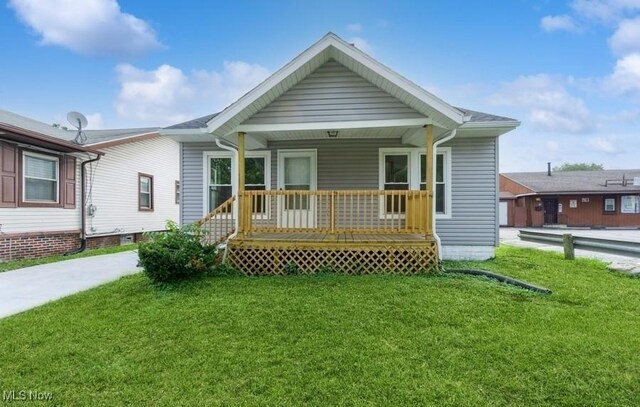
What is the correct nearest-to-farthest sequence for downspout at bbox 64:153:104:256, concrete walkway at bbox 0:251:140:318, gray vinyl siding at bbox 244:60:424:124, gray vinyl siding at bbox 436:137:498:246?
concrete walkway at bbox 0:251:140:318 → gray vinyl siding at bbox 244:60:424:124 → gray vinyl siding at bbox 436:137:498:246 → downspout at bbox 64:153:104:256

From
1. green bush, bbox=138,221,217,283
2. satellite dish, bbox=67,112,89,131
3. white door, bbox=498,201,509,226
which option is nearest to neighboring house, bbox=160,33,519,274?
green bush, bbox=138,221,217,283

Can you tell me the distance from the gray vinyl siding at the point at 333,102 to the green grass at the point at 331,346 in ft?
10.7

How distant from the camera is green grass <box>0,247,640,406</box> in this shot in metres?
2.69

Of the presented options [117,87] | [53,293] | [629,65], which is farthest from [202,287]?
[629,65]

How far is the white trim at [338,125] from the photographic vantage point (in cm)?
650

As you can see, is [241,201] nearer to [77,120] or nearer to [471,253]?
[471,253]

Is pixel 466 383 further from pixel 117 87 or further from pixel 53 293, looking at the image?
pixel 117 87

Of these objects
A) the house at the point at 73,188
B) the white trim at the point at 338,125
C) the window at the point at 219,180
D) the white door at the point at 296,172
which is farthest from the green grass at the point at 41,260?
the white trim at the point at 338,125

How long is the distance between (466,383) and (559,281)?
4.54 meters

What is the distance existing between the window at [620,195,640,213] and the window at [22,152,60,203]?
33.4 meters

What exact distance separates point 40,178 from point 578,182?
108 ft

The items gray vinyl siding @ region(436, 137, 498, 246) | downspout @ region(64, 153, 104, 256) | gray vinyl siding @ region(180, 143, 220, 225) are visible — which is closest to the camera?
gray vinyl siding @ region(436, 137, 498, 246)

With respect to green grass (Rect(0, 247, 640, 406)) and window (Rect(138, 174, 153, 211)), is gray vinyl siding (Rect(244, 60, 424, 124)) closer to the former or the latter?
green grass (Rect(0, 247, 640, 406))

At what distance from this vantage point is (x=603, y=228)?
24.3 metres
